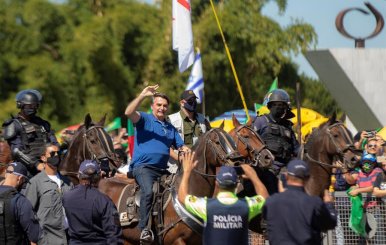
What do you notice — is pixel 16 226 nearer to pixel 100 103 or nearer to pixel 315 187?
pixel 315 187

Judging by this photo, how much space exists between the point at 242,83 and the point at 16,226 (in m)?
31.6

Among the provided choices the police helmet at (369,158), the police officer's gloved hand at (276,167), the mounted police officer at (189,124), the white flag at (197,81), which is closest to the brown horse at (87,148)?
the mounted police officer at (189,124)

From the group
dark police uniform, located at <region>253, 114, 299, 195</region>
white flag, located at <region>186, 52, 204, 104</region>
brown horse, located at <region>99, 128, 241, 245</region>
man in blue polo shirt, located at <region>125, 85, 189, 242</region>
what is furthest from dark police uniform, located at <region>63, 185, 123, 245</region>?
white flag, located at <region>186, 52, 204, 104</region>

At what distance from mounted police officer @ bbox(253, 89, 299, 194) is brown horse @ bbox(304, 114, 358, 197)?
64 centimetres

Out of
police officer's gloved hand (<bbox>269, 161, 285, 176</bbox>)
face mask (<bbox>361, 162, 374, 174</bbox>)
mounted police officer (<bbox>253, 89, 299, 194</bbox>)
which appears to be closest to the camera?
police officer's gloved hand (<bbox>269, 161, 285, 176</bbox>)

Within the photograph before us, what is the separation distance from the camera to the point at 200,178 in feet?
48.6

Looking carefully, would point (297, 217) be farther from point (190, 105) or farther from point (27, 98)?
point (27, 98)

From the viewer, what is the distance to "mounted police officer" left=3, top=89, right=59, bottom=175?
1614cm

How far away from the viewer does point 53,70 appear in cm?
4003

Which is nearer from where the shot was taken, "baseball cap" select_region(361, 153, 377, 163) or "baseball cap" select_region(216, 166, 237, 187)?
"baseball cap" select_region(216, 166, 237, 187)

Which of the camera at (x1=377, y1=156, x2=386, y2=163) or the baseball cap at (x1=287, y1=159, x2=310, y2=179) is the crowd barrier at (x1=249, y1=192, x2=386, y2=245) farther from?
the baseball cap at (x1=287, y1=159, x2=310, y2=179)

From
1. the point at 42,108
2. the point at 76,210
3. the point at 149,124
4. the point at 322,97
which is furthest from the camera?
the point at 322,97

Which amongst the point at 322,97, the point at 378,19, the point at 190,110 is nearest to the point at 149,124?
the point at 190,110

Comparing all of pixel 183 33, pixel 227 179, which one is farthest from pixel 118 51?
pixel 227 179
